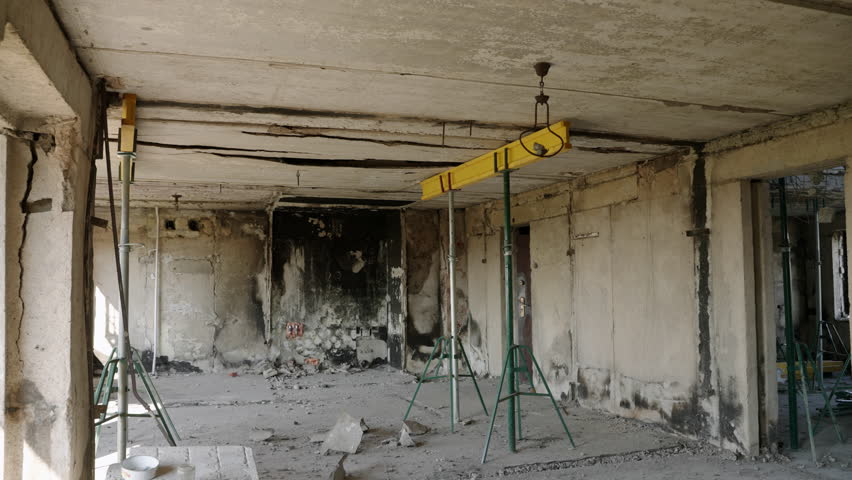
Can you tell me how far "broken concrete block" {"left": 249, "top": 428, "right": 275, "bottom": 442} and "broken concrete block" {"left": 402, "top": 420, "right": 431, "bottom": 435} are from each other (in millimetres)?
1201

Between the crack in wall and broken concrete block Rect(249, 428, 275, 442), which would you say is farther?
broken concrete block Rect(249, 428, 275, 442)

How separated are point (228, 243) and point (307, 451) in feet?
17.2

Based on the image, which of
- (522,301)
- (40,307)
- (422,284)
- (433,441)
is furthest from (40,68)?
(422,284)

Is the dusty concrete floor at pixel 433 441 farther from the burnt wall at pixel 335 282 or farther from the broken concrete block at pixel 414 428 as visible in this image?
the burnt wall at pixel 335 282

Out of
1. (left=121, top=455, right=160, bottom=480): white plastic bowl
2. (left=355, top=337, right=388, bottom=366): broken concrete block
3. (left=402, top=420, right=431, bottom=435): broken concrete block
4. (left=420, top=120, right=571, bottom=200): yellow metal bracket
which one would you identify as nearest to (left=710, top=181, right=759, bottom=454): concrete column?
(left=420, top=120, right=571, bottom=200): yellow metal bracket

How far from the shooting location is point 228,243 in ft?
31.8

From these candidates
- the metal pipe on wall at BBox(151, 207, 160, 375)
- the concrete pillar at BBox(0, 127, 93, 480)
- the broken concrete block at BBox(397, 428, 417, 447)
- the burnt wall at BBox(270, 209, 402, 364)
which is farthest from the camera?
the burnt wall at BBox(270, 209, 402, 364)

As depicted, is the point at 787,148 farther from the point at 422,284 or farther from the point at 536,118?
the point at 422,284

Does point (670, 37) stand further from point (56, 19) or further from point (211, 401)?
point (211, 401)

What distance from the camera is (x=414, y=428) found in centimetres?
574

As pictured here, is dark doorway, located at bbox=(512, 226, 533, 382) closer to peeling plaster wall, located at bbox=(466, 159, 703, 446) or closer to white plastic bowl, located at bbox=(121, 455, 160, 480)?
peeling plaster wall, located at bbox=(466, 159, 703, 446)

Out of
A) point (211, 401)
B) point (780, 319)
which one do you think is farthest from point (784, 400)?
point (211, 401)

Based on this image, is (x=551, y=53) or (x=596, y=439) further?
(x=596, y=439)

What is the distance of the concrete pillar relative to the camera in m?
2.77
